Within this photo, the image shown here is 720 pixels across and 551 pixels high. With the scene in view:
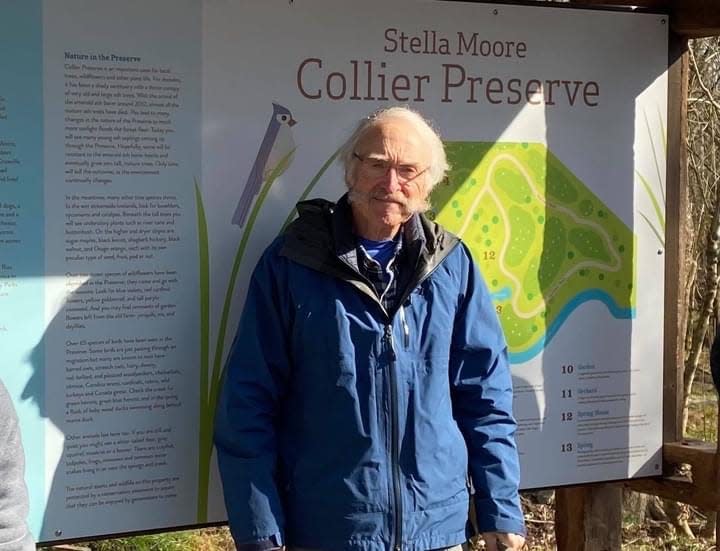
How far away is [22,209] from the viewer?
283 cm

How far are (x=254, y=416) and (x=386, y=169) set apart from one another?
0.73 meters

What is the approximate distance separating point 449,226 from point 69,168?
1202mm

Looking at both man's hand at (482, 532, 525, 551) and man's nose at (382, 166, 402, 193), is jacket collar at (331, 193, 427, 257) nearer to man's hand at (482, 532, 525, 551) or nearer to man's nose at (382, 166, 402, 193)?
man's nose at (382, 166, 402, 193)

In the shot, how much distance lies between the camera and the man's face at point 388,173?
279cm

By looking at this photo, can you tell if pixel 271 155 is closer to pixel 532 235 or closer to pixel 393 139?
pixel 393 139

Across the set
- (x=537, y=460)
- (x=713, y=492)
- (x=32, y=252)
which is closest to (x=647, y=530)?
(x=713, y=492)

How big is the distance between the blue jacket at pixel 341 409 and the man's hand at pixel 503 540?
0.02 metres

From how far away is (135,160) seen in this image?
9.72 feet

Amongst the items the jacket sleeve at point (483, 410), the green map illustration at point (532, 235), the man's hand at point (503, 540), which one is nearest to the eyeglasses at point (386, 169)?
the jacket sleeve at point (483, 410)

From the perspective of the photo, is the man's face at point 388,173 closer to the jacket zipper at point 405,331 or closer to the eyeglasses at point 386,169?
the eyeglasses at point 386,169

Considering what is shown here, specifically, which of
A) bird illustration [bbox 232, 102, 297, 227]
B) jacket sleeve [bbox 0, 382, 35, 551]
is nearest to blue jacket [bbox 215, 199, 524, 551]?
bird illustration [bbox 232, 102, 297, 227]

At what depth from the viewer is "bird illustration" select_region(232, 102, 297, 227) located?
3125 millimetres

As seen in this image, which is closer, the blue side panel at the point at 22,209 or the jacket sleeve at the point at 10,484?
the jacket sleeve at the point at 10,484

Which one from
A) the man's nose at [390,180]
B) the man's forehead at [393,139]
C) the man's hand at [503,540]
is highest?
the man's forehead at [393,139]
